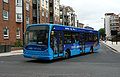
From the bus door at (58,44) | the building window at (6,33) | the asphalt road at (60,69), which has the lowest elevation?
the asphalt road at (60,69)

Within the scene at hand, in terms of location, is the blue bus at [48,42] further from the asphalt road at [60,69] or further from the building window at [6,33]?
the building window at [6,33]

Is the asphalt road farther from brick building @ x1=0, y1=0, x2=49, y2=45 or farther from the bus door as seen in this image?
brick building @ x1=0, y1=0, x2=49, y2=45

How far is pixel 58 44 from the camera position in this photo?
20.6m

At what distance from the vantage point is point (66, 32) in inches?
885

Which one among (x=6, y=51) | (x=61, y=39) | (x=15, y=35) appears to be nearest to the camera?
(x=61, y=39)

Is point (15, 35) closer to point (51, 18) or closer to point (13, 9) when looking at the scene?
point (13, 9)

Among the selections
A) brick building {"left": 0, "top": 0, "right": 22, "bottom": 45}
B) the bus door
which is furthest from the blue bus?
brick building {"left": 0, "top": 0, "right": 22, "bottom": 45}

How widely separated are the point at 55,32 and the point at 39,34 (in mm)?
1374

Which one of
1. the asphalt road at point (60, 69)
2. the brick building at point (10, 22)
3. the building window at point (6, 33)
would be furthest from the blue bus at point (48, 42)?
the building window at point (6, 33)

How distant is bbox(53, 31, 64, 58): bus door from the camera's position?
2014 centimetres

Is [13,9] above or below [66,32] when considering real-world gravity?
above

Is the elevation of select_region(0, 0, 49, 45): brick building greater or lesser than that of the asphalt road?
greater

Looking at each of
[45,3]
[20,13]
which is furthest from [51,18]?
[20,13]

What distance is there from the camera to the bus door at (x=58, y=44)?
20139mm
